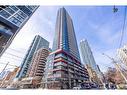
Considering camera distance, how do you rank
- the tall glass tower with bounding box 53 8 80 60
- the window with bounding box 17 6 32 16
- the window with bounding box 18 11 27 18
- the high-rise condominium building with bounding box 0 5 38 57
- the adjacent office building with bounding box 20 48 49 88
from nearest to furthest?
the high-rise condominium building with bounding box 0 5 38 57, the window with bounding box 18 11 27 18, the window with bounding box 17 6 32 16, the adjacent office building with bounding box 20 48 49 88, the tall glass tower with bounding box 53 8 80 60

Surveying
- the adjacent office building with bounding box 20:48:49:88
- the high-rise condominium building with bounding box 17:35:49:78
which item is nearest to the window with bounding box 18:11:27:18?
the adjacent office building with bounding box 20:48:49:88

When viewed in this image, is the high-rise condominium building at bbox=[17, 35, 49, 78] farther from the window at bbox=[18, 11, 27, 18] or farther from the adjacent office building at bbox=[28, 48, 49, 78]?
the window at bbox=[18, 11, 27, 18]

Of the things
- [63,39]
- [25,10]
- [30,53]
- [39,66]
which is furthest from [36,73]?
[25,10]

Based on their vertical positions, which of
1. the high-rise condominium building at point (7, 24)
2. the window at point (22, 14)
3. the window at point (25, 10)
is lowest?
the high-rise condominium building at point (7, 24)

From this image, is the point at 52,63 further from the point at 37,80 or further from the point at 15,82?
the point at 15,82

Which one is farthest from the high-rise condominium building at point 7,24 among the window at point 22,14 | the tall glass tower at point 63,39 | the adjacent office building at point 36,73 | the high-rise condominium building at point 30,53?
the high-rise condominium building at point 30,53

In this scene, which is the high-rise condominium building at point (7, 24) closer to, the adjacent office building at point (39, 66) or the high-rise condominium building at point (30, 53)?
the adjacent office building at point (39, 66)

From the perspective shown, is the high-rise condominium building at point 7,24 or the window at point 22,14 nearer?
the high-rise condominium building at point 7,24

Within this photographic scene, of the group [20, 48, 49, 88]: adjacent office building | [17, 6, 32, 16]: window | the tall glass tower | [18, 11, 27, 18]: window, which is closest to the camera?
[18, 11, 27, 18]: window

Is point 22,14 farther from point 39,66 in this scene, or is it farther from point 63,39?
point 63,39

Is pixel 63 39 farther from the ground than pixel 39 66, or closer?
farther from the ground

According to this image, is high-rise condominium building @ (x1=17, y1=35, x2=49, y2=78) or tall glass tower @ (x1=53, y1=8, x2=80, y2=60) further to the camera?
tall glass tower @ (x1=53, y1=8, x2=80, y2=60)

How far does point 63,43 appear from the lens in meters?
30.8
